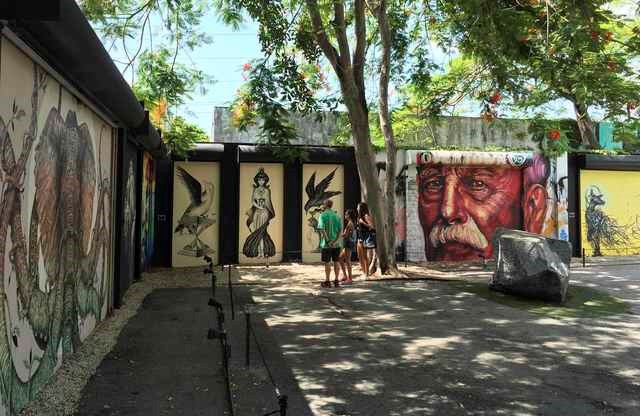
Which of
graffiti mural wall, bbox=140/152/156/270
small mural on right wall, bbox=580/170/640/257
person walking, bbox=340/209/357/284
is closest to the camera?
person walking, bbox=340/209/357/284

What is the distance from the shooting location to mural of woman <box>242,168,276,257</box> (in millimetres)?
13867

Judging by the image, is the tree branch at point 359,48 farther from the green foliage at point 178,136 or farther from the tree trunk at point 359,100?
the green foliage at point 178,136

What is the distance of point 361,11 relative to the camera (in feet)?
33.9

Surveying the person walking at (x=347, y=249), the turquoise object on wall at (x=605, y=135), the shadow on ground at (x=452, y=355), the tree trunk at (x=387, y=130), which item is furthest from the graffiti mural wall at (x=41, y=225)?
the turquoise object on wall at (x=605, y=135)

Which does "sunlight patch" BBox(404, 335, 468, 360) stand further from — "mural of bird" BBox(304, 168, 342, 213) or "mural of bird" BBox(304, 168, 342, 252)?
"mural of bird" BBox(304, 168, 342, 213)

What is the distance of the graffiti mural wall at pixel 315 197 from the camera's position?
14086 mm

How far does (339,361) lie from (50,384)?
2625mm

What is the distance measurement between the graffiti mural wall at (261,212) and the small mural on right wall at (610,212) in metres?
9.19

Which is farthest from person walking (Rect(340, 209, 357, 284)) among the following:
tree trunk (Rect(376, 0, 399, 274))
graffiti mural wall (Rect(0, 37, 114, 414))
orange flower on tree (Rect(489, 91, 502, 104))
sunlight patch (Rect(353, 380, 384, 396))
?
sunlight patch (Rect(353, 380, 384, 396))

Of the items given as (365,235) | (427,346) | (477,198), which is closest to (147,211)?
(365,235)

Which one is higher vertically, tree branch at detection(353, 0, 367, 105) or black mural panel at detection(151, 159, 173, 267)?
tree branch at detection(353, 0, 367, 105)

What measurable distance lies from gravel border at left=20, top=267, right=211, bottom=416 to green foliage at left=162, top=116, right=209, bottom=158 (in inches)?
161

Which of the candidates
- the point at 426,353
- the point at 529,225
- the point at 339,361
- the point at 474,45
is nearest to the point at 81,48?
the point at 339,361

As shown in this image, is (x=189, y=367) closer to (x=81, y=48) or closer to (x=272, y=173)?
(x=81, y=48)
